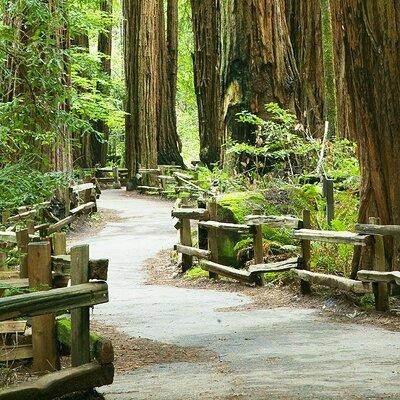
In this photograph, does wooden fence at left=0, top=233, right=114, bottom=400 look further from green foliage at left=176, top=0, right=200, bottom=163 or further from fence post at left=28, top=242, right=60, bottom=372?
green foliage at left=176, top=0, right=200, bottom=163

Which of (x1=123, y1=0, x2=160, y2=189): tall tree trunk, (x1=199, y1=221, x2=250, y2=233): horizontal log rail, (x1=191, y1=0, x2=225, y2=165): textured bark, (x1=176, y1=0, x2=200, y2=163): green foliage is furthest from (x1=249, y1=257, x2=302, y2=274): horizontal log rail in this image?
(x1=176, y1=0, x2=200, y2=163): green foliage

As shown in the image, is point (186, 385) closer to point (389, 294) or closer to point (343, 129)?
point (389, 294)

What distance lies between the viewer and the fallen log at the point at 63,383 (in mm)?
5398

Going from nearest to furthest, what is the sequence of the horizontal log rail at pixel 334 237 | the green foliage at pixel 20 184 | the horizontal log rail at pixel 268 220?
the green foliage at pixel 20 184
the horizontal log rail at pixel 334 237
the horizontal log rail at pixel 268 220

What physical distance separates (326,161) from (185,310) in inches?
188

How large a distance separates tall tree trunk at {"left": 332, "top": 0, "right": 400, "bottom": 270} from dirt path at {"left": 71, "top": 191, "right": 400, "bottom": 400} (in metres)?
1.72

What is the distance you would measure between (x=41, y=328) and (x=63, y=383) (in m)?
1.16

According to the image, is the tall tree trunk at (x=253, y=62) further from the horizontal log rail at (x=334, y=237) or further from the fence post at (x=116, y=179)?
the fence post at (x=116, y=179)

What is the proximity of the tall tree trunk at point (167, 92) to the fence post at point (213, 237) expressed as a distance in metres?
20.3

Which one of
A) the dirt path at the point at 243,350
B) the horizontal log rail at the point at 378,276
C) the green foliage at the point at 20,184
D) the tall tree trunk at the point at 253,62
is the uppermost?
the tall tree trunk at the point at 253,62

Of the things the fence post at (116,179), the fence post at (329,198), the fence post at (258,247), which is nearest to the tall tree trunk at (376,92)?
the fence post at (329,198)

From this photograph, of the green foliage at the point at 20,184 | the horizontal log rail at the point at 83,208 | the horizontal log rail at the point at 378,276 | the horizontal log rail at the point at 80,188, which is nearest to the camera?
the green foliage at the point at 20,184

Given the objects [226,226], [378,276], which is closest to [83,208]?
[226,226]

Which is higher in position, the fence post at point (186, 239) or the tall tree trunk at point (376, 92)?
the tall tree trunk at point (376, 92)
